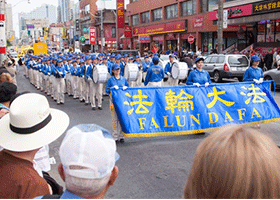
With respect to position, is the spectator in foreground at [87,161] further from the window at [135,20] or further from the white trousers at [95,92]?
the window at [135,20]

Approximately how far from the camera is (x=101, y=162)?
6.03ft

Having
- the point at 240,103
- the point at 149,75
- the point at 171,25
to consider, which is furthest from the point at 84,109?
the point at 171,25

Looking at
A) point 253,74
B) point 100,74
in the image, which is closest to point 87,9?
point 100,74

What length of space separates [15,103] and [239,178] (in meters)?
1.91

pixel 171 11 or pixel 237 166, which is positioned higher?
pixel 171 11

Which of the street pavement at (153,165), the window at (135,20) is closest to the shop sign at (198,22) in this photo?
the window at (135,20)

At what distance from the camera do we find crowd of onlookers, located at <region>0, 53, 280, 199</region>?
152cm

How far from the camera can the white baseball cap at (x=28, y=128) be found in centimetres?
268

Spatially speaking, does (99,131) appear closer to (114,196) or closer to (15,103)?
(15,103)

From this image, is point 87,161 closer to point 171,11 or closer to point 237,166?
point 237,166

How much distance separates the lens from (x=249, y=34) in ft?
111

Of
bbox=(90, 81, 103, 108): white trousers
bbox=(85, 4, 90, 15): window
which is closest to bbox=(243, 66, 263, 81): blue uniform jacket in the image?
bbox=(90, 81, 103, 108): white trousers

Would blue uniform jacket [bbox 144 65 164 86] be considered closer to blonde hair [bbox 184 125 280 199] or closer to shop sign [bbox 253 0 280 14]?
blonde hair [bbox 184 125 280 199]

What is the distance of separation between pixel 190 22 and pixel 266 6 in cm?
1547
